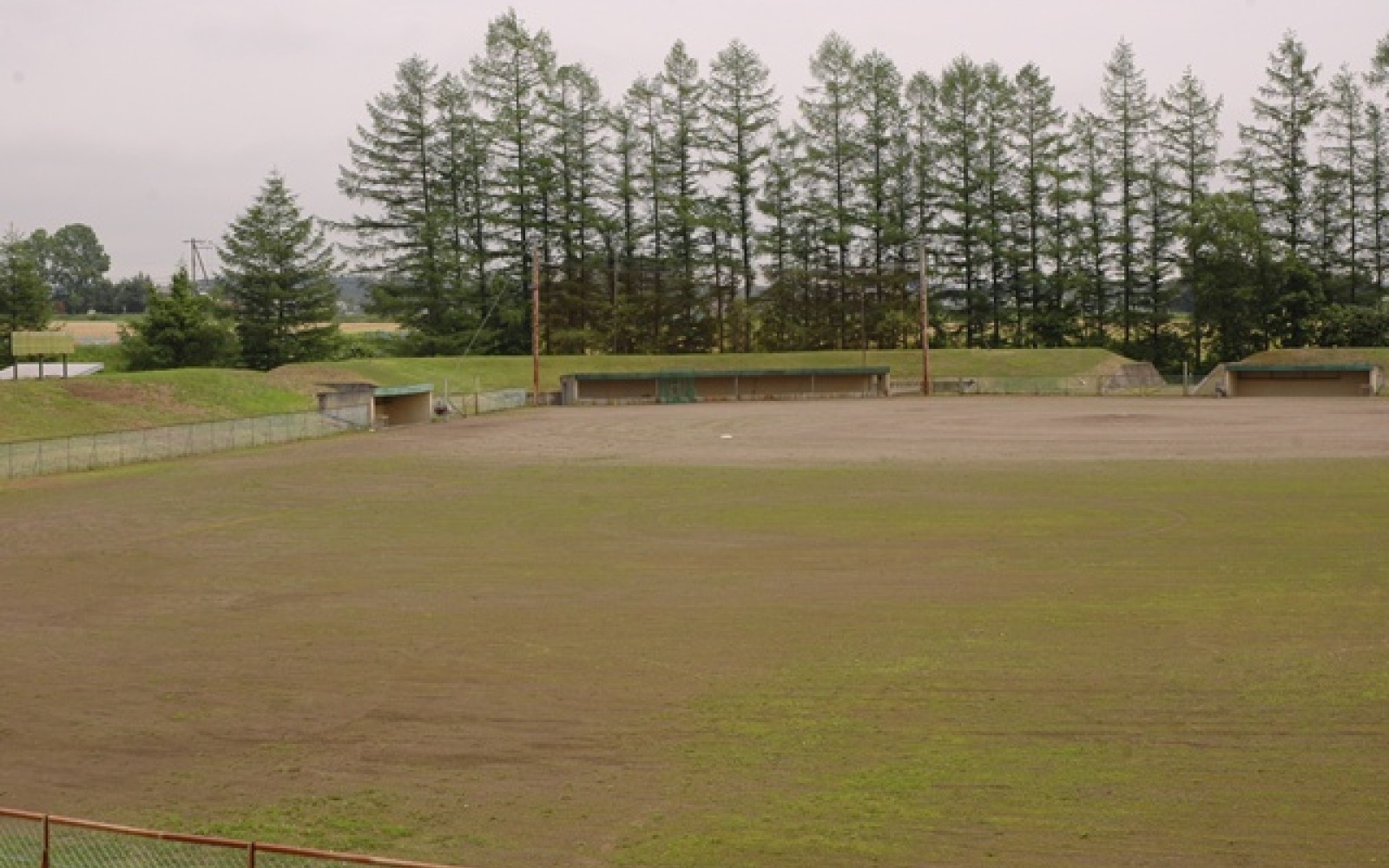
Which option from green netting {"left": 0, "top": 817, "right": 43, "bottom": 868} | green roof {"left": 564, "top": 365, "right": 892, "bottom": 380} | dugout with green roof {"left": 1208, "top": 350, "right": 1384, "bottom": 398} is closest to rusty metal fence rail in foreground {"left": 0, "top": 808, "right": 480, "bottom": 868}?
green netting {"left": 0, "top": 817, "right": 43, "bottom": 868}

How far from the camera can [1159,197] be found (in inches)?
4284

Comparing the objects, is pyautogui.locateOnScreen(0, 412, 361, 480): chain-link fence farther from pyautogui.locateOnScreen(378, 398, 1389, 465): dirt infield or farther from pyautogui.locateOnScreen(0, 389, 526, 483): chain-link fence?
pyautogui.locateOnScreen(378, 398, 1389, 465): dirt infield

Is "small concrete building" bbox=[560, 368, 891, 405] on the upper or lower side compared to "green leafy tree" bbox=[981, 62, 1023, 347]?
lower

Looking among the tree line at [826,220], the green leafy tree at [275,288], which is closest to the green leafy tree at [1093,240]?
the tree line at [826,220]

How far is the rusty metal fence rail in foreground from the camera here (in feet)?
32.4

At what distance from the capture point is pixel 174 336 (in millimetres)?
88125

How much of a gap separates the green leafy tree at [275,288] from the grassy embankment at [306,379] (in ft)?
40.5

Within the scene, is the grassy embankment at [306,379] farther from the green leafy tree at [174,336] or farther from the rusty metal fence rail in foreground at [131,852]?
the rusty metal fence rail in foreground at [131,852]

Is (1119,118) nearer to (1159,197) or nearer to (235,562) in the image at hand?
(1159,197)

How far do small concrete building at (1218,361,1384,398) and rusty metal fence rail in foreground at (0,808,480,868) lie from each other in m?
80.7

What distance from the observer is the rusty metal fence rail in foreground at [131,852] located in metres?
9.88

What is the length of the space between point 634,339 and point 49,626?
8931cm

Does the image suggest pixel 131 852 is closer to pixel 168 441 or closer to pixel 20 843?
pixel 20 843

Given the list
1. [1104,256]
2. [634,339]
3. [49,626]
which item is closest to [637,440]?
[49,626]
